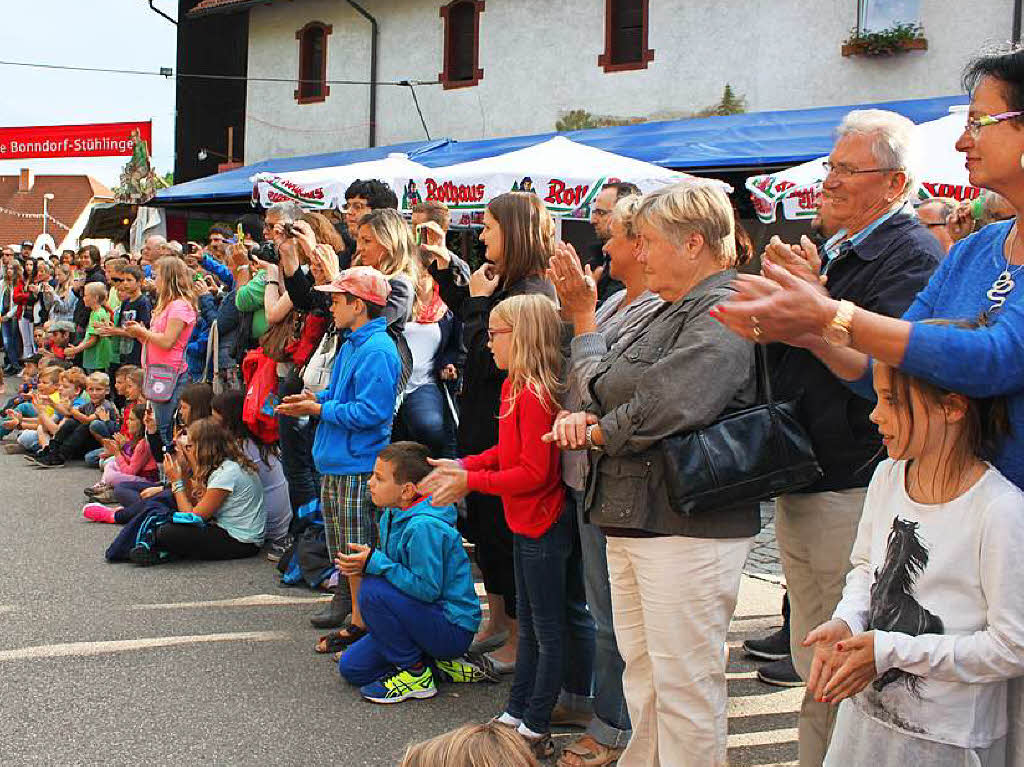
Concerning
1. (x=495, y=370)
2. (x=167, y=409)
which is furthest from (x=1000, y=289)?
(x=167, y=409)

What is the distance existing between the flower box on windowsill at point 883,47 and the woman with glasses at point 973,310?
45.2 feet

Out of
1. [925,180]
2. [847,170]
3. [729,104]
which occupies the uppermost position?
[729,104]

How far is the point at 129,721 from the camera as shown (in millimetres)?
4539

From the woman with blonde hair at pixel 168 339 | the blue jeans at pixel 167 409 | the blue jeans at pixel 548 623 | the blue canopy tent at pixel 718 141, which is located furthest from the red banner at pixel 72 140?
the blue jeans at pixel 548 623

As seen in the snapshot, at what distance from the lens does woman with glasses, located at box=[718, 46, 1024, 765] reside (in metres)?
2.24

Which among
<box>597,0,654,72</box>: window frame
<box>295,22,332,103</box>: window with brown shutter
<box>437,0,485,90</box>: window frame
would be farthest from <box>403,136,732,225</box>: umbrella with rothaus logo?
<box>295,22,332,103</box>: window with brown shutter

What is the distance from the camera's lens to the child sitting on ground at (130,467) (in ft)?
30.7

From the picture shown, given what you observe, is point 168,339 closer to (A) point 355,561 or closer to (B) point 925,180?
(A) point 355,561

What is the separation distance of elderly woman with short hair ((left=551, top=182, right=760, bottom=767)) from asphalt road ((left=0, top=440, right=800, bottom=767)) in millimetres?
1025

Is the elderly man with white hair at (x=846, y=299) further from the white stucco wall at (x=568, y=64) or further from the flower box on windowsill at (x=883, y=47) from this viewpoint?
the flower box on windowsill at (x=883, y=47)

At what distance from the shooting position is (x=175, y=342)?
29.6ft

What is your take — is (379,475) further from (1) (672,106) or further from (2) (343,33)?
(2) (343,33)

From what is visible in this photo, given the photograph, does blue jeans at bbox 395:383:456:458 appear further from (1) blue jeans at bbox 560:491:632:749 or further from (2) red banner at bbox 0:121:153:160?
(2) red banner at bbox 0:121:153:160

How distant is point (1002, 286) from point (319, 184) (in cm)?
899
